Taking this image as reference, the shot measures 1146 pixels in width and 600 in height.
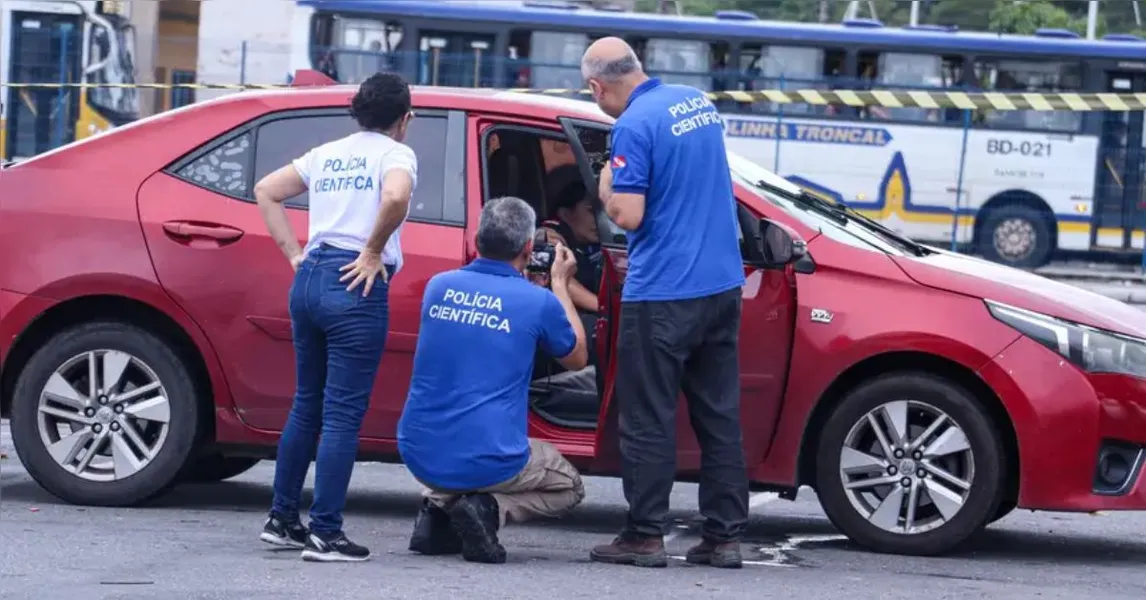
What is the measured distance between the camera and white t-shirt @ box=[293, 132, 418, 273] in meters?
5.63

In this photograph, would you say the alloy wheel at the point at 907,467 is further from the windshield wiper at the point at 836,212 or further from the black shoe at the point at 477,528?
the black shoe at the point at 477,528

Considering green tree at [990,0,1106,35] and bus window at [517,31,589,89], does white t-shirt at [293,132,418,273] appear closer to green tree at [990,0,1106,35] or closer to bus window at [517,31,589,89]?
bus window at [517,31,589,89]

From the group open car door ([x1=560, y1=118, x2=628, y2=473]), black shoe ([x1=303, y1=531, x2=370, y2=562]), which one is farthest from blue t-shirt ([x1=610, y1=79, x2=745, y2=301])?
black shoe ([x1=303, y1=531, x2=370, y2=562])

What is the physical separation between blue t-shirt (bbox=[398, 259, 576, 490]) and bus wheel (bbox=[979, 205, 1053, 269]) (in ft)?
56.4

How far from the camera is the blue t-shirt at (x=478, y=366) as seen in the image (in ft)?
18.7

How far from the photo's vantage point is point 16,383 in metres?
6.53

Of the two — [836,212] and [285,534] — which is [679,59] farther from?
[285,534]

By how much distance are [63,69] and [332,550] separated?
18.0 metres

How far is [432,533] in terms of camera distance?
5762 millimetres

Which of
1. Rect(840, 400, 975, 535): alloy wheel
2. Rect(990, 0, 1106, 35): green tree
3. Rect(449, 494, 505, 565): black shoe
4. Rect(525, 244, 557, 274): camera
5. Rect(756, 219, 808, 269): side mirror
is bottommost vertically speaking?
Rect(449, 494, 505, 565): black shoe

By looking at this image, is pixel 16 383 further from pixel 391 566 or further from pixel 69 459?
pixel 391 566

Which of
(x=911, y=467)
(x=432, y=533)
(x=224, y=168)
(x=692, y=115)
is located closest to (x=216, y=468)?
(x=224, y=168)

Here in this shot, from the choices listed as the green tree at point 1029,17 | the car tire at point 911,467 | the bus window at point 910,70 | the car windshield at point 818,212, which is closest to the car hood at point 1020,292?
the car windshield at point 818,212

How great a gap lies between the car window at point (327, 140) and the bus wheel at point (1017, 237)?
16.6m
